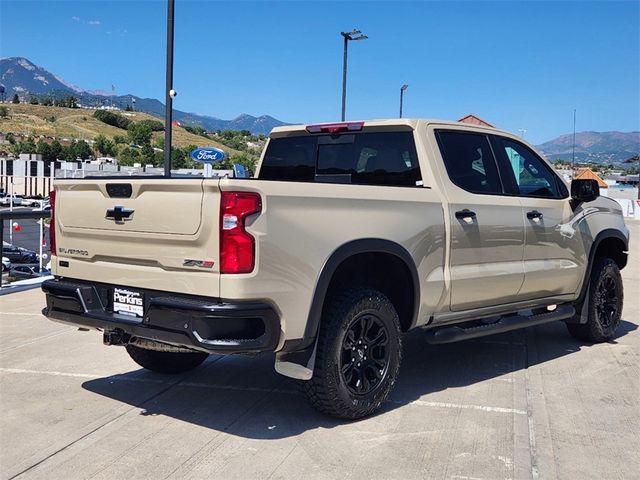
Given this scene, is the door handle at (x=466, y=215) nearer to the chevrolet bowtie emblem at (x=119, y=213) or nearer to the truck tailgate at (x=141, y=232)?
the truck tailgate at (x=141, y=232)

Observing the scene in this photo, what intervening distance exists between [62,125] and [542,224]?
17407 centimetres

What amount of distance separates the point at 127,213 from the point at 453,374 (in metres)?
3.14

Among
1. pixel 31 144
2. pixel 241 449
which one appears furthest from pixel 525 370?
pixel 31 144

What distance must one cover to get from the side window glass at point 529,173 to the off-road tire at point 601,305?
3.59 feet

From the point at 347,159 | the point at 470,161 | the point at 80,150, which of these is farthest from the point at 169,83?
the point at 80,150

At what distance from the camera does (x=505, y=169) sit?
5.67 meters

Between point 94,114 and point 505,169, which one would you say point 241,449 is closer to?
point 505,169

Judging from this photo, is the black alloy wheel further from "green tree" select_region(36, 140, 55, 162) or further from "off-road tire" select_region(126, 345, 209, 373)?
"green tree" select_region(36, 140, 55, 162)

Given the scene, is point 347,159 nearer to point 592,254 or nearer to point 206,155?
point 592,254

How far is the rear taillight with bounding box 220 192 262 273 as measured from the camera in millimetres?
3621

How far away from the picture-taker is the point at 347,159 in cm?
556

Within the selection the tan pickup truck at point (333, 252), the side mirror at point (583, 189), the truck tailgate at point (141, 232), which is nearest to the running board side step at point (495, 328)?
the tan pickup truck at point (333, 252)

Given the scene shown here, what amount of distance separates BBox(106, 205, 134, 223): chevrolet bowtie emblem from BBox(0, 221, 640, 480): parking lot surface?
1.36m

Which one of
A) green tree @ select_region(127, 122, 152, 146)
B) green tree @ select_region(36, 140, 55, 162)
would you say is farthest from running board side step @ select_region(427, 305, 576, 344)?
green tree @ select_region(127, 122, 152, 146)
